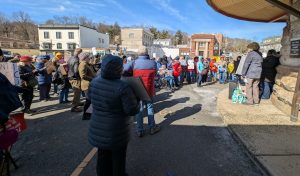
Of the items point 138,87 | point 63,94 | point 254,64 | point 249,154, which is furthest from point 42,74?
point 249,154

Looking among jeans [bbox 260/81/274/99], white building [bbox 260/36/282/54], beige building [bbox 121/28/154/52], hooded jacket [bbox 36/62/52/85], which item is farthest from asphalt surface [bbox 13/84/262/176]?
beige building [bbox 121/28/154/52]

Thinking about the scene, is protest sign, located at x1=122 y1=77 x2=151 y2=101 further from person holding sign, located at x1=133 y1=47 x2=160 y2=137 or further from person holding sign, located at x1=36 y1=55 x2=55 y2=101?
person holding sign, located at x1=36 y1=55 x2=55 y2=101

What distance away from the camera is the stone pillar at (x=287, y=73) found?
20.7ft

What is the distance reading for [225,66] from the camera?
51.3ft

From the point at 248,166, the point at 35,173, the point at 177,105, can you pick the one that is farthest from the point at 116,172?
the point at 177,105

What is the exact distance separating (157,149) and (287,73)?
15.7ft

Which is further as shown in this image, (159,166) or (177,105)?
(177,105)

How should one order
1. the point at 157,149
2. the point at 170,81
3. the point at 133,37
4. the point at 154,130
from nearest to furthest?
the point at 157,149, the point at 154,130, the point at 170,81, the point at 133,37

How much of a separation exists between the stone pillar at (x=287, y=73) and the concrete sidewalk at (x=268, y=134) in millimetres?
304

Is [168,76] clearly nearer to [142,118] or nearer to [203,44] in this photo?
[142,118]

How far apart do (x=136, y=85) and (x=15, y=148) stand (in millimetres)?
3126

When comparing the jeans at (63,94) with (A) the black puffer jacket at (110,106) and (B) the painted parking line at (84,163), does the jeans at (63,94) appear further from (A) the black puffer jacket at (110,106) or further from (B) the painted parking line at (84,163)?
(A) the black puffer jacket at (110,106)

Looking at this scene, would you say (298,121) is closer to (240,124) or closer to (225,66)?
(240,124)

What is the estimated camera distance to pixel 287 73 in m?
6.73
